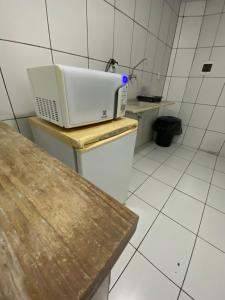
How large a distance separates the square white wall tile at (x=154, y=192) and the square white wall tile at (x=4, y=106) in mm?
1269

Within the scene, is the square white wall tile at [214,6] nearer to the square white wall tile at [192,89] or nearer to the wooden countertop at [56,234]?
the square white wall tile at [192,89]

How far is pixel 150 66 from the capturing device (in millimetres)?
1896

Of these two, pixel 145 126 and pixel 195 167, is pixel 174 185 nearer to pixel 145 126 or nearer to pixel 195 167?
pixel 195 167

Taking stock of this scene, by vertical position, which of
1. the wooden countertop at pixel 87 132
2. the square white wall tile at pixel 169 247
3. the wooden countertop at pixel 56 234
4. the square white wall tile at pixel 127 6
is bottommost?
the square white wall tile at pixel 169 247

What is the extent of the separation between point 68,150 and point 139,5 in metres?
1.66

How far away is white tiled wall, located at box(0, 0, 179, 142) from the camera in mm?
750

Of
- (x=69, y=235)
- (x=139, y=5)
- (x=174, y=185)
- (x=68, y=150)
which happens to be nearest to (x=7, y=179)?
(x=69, y=235)

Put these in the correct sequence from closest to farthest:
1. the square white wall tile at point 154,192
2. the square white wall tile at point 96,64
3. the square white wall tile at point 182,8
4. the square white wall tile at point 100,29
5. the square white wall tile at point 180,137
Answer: the square white wall tile at point 100,29
the square white wall tile at point 96,64
the square white wall tile at point 154,192
the square white wall tile at point 182,8
the square white wall tile at point 180,137

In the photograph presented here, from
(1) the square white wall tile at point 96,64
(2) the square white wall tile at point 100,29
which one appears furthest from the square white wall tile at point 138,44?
(1) the square white wall tile at point 96,64

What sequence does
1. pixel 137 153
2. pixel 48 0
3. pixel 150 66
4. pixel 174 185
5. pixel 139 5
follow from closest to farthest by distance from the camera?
pixel 48 0 < pixel 139 5 < pixel 174 185 < pixel 150 66 < pixel 137 153

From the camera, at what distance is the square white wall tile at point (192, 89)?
2.23 meters

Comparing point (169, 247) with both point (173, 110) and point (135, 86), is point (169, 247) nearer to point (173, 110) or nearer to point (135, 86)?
point (135, 86)

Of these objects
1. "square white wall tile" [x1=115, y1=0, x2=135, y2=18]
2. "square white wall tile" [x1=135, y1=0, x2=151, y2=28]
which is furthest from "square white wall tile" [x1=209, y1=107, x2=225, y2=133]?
"square white wall tile" [x1=115, y1=0, x2=135, y2=18]

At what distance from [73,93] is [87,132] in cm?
19
